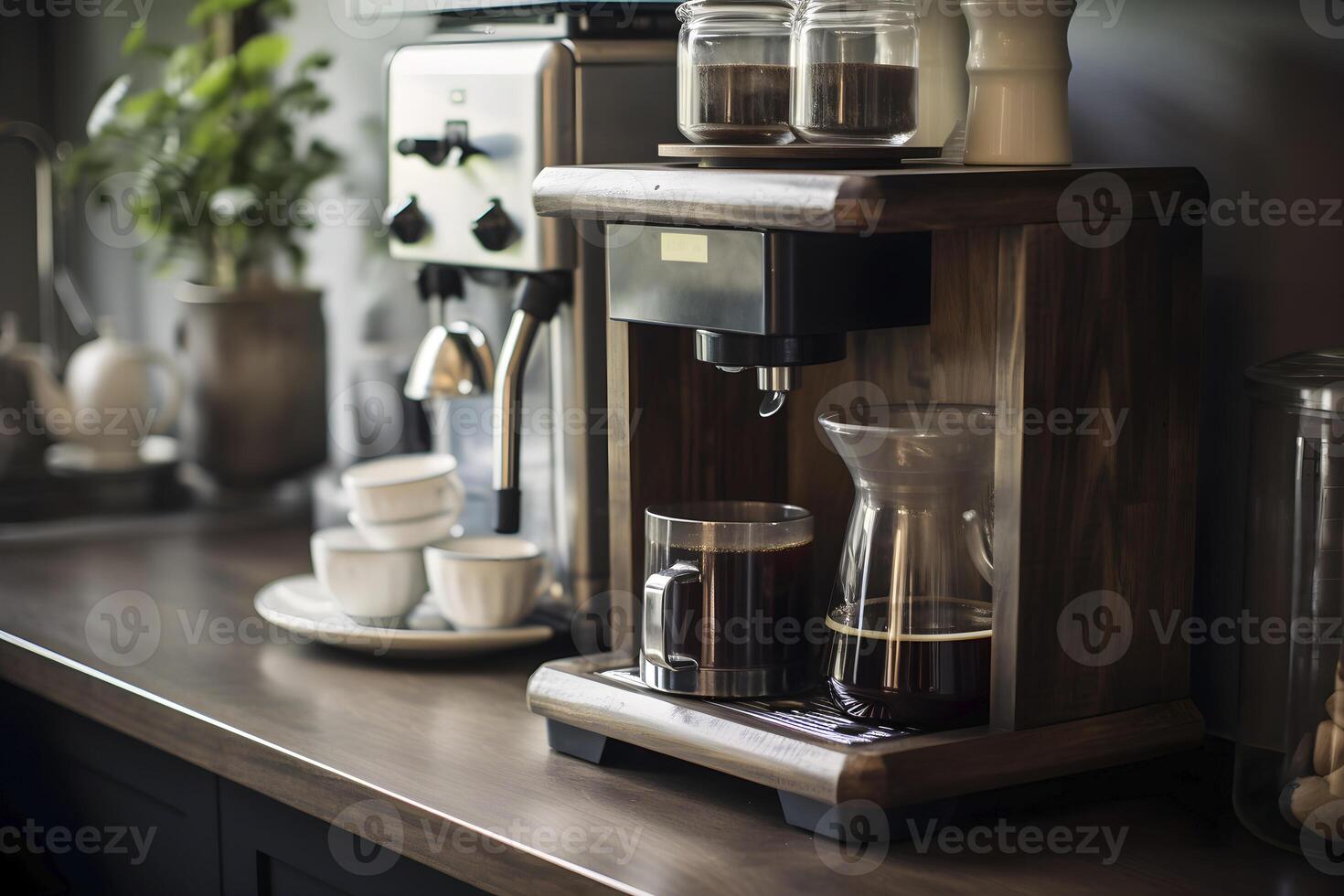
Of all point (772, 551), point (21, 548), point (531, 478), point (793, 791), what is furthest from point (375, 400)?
point (793, 791)

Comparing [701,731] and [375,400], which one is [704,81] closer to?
[701,731]

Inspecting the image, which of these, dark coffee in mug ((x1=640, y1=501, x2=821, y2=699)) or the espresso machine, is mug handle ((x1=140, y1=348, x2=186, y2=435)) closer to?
the espresso machine

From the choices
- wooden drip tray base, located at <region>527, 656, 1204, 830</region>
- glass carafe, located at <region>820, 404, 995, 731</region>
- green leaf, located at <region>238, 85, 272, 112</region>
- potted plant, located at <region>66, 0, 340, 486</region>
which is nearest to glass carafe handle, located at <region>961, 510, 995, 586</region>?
glass carafe, located at <region>820, 404, 995, 731</region>

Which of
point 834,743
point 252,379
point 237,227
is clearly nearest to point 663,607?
point 834,743

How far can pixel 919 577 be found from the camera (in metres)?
0.98

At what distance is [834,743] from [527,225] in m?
0.53

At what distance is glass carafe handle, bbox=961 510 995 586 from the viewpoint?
3.24ft

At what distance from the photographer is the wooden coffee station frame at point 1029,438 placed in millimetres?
898

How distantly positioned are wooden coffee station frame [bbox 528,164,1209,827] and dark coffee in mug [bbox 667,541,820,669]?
39 mm

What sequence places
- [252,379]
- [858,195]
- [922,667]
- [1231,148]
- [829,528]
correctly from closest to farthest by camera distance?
[858,195] → [922,667] → [1231,148] → [829,528] → [252,379]

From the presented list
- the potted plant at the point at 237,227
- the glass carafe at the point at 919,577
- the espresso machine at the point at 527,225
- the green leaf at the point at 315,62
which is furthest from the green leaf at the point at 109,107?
the glass carafe at the point at 919,577

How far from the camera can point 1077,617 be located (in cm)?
95

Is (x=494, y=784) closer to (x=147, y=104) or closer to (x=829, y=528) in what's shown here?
(x=829, y=528)

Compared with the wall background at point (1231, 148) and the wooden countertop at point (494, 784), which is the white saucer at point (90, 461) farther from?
the wall background at point (1231, 148)
